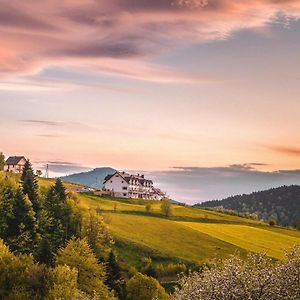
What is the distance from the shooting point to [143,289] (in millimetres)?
104500

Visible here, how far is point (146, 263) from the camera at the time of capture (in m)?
128

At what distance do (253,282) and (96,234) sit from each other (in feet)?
265

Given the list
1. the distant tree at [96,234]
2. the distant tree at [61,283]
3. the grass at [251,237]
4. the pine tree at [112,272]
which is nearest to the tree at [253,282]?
the distant tree at [61,283]

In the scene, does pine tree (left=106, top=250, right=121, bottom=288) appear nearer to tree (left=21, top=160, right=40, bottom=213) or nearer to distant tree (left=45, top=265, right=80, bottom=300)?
distant tree (left=45, top=265, right=80, bottom=300)

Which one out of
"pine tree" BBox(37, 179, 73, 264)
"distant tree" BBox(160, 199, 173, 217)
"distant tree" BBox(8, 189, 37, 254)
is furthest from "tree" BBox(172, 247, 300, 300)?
"distant tree" BBox(160, 199, 173, 217)

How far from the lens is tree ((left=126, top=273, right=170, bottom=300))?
10394 cm

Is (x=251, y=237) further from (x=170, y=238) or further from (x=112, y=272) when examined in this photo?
(x=112, y=272)

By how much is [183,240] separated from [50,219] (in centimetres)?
4200

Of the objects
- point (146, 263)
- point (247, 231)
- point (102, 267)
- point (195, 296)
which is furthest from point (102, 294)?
point (247, 231)

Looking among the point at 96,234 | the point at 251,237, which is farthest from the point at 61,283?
the point at 251,237

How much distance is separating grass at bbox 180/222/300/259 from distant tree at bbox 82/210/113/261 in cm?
4125

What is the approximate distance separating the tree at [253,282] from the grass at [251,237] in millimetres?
91553

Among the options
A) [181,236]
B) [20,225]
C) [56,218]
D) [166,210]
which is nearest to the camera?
[20,225]

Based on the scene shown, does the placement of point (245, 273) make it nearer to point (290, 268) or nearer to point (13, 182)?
point (290, 268)
